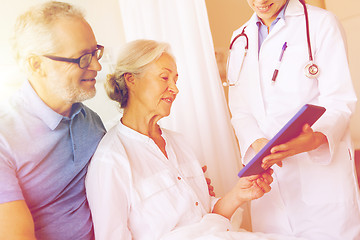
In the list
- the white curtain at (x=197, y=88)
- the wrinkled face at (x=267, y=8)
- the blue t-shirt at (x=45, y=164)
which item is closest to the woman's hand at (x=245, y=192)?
the white curtain at (x=197, y=88)

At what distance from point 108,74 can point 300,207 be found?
903 millimetres

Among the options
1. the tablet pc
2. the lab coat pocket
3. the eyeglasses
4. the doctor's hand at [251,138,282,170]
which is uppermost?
the eyeglasses

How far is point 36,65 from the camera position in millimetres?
882

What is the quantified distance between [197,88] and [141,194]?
696mm

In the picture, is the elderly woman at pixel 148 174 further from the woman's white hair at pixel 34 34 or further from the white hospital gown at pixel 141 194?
the woman's white hair at pixel 34 34

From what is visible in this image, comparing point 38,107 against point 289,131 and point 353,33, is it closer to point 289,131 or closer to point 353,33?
point 289,131

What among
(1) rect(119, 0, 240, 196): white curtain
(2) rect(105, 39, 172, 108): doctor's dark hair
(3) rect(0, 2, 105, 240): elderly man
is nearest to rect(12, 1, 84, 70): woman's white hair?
(3) rect(0, 2, 105, 240): elderly man

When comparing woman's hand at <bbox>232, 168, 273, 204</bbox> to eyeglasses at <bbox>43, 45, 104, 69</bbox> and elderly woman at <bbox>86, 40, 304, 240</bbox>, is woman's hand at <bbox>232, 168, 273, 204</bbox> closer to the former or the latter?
elderly woman at <bbox>86, 40, 304, 240</bbox>

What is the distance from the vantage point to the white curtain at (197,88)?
1.53 meters

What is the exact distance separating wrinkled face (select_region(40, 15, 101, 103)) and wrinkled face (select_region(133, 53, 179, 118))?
230 mm

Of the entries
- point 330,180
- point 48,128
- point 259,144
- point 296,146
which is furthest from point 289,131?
point 48,128

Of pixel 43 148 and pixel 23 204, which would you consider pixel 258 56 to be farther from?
pixel 23 204

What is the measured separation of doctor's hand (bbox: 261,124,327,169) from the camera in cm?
103

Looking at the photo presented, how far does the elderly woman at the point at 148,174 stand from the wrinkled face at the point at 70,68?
196mm
